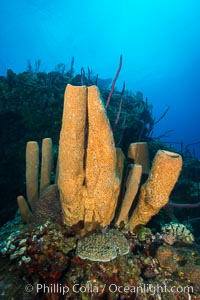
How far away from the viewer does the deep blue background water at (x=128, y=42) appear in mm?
72688

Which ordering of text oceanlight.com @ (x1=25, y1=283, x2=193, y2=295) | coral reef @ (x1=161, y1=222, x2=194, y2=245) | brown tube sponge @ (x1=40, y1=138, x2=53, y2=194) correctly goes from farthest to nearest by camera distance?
brown tube sponge @ (x1=40, y1=138, x2=53, y2=194) < coral reef @ (x1=161, y1=222, x2=194, y2=245) < text oceanlight.com @ (x1=25, y1=283, x2=193, y2=295)

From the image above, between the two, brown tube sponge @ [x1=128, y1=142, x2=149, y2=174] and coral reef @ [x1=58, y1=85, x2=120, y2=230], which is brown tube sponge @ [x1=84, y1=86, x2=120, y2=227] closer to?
coral reef @ [x1=58, y1=85, x2=120, y2=230]

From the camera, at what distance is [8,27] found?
70875 mm

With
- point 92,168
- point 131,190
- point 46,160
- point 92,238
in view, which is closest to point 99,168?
point 92,168

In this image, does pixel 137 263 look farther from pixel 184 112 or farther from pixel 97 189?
pixel 184 112

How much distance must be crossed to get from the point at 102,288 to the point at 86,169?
1176 millimetres

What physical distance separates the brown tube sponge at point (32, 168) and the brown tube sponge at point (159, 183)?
1.64 meters

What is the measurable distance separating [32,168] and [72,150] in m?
1.34

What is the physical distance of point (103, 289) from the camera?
6.80ft

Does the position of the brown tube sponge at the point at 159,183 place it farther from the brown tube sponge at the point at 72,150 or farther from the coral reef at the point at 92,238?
the brown tube sponge at the point at 72,150

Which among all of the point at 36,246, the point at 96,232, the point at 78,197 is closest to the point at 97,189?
the point at 78,197

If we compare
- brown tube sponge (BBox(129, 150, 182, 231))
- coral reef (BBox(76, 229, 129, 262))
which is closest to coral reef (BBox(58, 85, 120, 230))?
coral reef (BBox(76, 229, 129, 262))

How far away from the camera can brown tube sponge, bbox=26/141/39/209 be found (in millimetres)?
3254

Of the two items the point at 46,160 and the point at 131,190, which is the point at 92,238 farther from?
the point at 46,160
